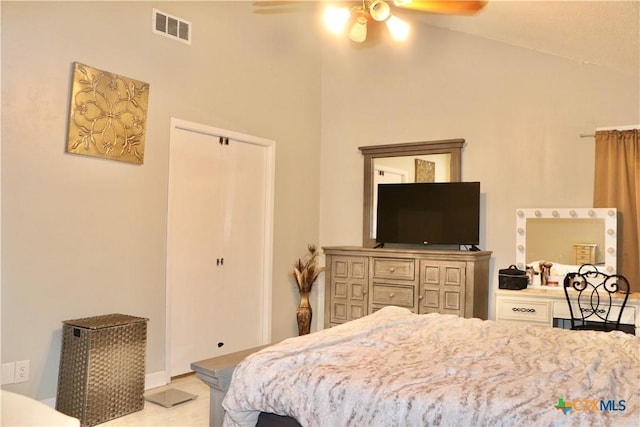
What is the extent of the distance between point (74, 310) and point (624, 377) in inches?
124


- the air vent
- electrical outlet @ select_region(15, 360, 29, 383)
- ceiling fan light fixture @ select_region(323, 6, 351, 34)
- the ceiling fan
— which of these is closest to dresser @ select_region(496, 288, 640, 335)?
the ceiling fan

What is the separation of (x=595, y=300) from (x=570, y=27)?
1964mm

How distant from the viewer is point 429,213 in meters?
4.82

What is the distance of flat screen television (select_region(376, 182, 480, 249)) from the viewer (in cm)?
466

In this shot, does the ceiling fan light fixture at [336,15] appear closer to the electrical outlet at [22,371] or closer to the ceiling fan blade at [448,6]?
the ceiling fan blade at [448,6]

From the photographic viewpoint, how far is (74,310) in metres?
3.50

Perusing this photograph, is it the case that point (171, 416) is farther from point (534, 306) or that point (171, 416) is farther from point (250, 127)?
point (534, 306)

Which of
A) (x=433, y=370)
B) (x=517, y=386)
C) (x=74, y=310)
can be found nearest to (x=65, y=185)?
(x=74, y=310)

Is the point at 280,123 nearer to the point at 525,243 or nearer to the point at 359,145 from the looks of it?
the point at 359,145

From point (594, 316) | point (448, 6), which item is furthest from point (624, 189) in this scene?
point (448, 6)

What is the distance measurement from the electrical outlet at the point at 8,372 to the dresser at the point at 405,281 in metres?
2.65

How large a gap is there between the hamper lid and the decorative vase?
79.6 inches

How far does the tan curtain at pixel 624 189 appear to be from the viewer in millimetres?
4098

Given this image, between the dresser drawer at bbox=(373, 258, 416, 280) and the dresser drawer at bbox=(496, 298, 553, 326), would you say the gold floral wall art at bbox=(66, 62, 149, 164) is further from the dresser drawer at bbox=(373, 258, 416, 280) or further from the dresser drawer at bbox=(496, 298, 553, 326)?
the dresser drawer at bbox=(496, 298, 553, 326)
